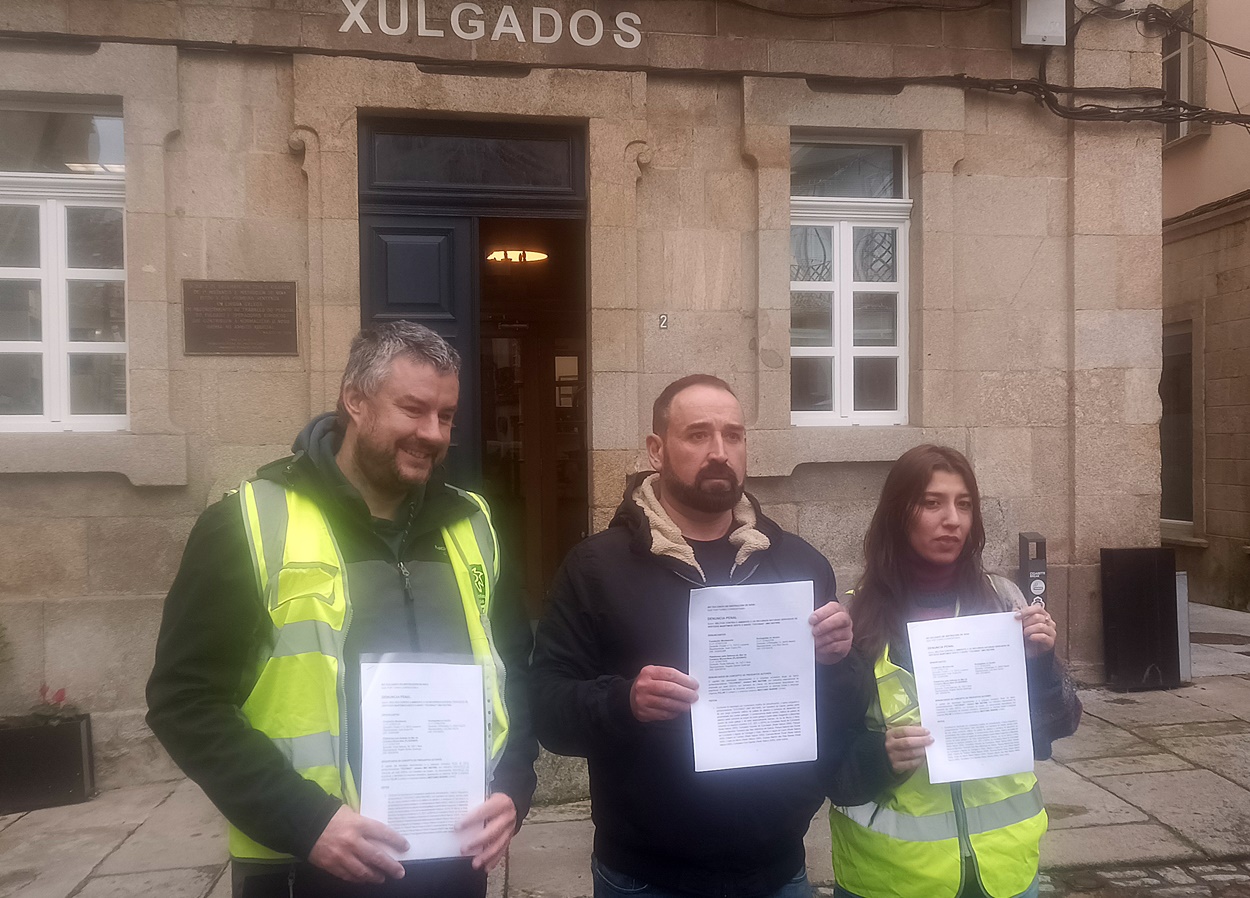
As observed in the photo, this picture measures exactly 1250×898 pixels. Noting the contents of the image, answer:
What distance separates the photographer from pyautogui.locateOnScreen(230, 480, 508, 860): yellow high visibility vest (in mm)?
1766

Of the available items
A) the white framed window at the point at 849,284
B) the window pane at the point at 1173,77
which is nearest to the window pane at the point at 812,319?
the white framed window at the point at 849,284

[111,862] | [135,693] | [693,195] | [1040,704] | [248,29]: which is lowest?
[111,862]

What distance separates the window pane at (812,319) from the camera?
20.4ft

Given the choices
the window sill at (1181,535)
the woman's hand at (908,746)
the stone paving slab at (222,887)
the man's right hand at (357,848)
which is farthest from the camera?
the window sill at (1181,535)

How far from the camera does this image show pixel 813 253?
626 centimetres

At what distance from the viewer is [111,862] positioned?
160 inches

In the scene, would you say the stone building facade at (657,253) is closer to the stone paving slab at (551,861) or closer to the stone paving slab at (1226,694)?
the stone paving slab at (1226,694)

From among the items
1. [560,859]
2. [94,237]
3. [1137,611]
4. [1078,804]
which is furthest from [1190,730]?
[94,237]

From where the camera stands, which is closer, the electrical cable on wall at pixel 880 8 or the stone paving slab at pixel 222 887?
the stone paving slab at pixel 222 887

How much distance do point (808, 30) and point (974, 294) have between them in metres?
2.10

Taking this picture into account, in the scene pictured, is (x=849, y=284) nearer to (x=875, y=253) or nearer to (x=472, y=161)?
(x=875, y=253)

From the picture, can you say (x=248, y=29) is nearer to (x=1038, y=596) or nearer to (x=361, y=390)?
(x=361, y=390)

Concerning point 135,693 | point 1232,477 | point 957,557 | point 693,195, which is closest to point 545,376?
point 693,195

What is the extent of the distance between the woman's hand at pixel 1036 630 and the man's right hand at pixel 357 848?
1.54 metres
